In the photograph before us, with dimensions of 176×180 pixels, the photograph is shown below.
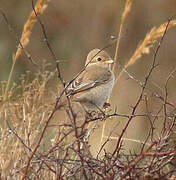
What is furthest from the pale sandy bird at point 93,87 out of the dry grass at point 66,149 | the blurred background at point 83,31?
the blurred background at point 83,31

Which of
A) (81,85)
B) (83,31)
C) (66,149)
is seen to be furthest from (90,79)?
(83,31)

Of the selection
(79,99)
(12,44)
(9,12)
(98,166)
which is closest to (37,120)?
(79,99)

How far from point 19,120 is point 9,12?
5737 mm

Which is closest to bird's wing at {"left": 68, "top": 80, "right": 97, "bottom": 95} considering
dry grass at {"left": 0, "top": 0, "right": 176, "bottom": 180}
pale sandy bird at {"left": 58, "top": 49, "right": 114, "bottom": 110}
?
pale sandy bird at {"left": 58, "top": 49, "right": 114, "bottom": 110}

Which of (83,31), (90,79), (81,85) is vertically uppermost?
(83,31)

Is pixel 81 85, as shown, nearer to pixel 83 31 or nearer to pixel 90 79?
pixel 90 79

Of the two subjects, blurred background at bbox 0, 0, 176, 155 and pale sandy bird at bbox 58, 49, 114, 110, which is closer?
pale sandy bird at bbox 58, 49, 114, 110

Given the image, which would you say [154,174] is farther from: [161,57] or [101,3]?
[101,3]

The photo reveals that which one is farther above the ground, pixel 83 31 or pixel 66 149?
pixel 83 31

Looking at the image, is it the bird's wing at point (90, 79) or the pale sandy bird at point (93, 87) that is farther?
the bird's wing at point (90, 79)

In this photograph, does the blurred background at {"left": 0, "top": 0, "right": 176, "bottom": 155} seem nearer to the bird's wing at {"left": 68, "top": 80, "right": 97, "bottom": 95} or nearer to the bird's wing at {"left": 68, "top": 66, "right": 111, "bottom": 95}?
the bird's wing at {"left": 68, "top": 66, "right": 111, "bottom": 95}

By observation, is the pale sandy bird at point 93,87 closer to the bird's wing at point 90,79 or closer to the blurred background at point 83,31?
the bird's wing at point 90,79

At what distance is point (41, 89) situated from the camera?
460cm

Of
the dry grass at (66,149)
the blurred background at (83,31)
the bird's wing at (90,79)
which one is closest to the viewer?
the dry grass at (66,149)
